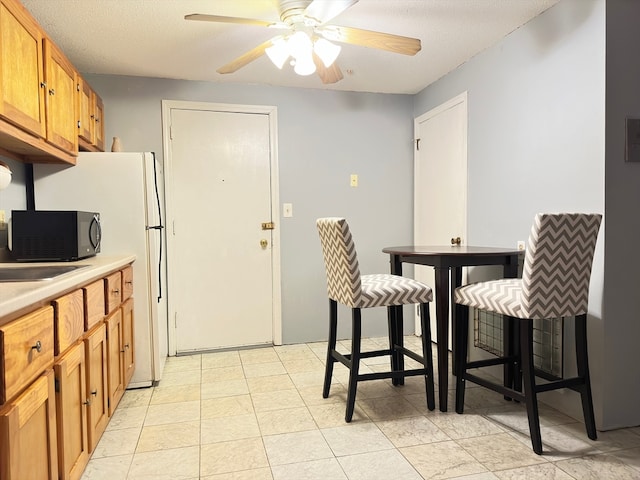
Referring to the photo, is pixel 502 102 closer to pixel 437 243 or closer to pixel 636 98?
pixel 636 98

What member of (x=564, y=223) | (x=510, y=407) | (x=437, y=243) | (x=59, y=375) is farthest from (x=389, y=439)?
(x=437, y=243)

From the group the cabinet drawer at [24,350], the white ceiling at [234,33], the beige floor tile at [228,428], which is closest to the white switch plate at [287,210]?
the white ceiling at [234,33]

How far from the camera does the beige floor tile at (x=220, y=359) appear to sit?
316 centimetres

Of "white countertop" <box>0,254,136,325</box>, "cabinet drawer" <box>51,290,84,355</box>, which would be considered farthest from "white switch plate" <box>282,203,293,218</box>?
"cabinet drawer" <box>51,290,84,355</box>

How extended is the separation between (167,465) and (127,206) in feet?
4.85

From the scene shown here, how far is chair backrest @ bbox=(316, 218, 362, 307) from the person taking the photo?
7.07ft

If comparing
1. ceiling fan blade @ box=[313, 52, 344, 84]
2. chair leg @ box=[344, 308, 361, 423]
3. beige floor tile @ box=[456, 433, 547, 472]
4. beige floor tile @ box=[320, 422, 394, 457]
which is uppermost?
ceiling fan blade @ box=[313, 52, 344, 84]

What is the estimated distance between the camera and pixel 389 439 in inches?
80.0

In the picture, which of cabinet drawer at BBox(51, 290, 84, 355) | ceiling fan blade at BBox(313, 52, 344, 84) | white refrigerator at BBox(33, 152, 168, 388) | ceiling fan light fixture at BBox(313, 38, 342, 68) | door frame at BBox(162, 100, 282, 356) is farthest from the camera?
door frame at BBox(162, 100, 282, 356)

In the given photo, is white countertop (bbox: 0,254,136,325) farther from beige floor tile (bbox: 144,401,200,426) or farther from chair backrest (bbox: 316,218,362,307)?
chair backrest (bbox: 316,218,362,307)

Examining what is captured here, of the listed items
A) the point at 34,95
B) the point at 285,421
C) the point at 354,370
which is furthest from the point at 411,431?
the point at 34,95

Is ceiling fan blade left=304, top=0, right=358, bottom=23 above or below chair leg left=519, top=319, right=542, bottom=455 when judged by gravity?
above

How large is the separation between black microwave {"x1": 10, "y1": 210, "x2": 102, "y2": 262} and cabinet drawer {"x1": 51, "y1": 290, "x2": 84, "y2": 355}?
0.64m

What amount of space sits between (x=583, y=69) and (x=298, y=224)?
2153 mm
